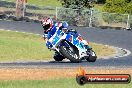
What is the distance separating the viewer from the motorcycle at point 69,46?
1919 centimetres

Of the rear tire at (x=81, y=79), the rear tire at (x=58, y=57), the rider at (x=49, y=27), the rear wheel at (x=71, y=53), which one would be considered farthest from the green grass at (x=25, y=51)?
the rear tire at (x=81, y=79)

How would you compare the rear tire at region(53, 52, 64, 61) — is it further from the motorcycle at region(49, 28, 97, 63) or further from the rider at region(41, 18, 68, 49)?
the rider at region(41, 18, 68, 49)

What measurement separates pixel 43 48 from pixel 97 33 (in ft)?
41.2

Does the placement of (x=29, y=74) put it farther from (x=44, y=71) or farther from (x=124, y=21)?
(x=124, y=21)

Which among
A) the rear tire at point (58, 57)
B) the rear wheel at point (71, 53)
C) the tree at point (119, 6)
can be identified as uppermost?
the rear wheel at point (71, 53)

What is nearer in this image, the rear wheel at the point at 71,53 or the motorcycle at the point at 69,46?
the motorcycle at the point at 69,46

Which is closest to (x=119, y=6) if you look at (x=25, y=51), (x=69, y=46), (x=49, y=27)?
(x=25, y=51)

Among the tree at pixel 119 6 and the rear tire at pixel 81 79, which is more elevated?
the rear tire at pixel 81 79

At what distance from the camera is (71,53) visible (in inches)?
770

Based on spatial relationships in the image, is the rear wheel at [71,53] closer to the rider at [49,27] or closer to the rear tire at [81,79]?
the rider at [49,27]

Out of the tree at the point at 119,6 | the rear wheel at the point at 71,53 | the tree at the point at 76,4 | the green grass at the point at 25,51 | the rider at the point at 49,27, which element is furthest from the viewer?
the tree at the point at 119,6

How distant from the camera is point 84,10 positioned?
147 feet

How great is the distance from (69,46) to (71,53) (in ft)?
0.98

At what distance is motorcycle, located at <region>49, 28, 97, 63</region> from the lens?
1919 centimetres
